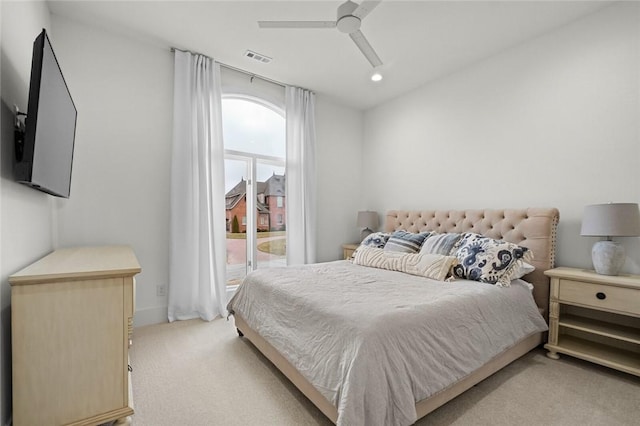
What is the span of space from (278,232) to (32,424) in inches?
117

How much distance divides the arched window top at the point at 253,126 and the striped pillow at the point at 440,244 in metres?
2.35

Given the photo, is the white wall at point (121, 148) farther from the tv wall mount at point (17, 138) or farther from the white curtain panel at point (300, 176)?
the white curtain panel at point (300, 176)

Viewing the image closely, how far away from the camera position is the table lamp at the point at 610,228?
2.05m

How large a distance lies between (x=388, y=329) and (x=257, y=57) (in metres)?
3.17

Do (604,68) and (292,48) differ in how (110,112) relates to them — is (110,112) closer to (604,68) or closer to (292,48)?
(292,48)

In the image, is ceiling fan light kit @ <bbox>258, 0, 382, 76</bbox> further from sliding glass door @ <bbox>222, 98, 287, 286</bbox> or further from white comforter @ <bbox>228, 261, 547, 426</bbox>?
white comforter @ <bbox>228, 261, 547, 426</bbox>

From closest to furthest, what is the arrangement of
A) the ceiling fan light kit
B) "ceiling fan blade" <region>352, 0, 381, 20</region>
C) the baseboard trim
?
→ "ceiling fan blade" <region>352, 0, 381, 20</region> → the ceiling fan light kit → the baseboard trim

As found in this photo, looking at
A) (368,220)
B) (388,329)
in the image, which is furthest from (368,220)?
(388,329)

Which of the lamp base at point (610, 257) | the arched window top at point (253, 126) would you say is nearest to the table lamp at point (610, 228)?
the lamp base at point (610, 257)

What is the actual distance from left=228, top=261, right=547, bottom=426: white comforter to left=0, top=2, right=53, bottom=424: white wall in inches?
54.6

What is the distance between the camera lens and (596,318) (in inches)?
95.6

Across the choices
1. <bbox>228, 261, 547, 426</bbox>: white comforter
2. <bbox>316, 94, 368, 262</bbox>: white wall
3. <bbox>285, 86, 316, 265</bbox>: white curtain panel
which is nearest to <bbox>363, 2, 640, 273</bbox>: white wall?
<bbox>316, 94, 368, 262</bbox>: white wall

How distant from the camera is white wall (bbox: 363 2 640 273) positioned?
2.35 metres

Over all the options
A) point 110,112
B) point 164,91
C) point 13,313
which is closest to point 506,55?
point 164,91
